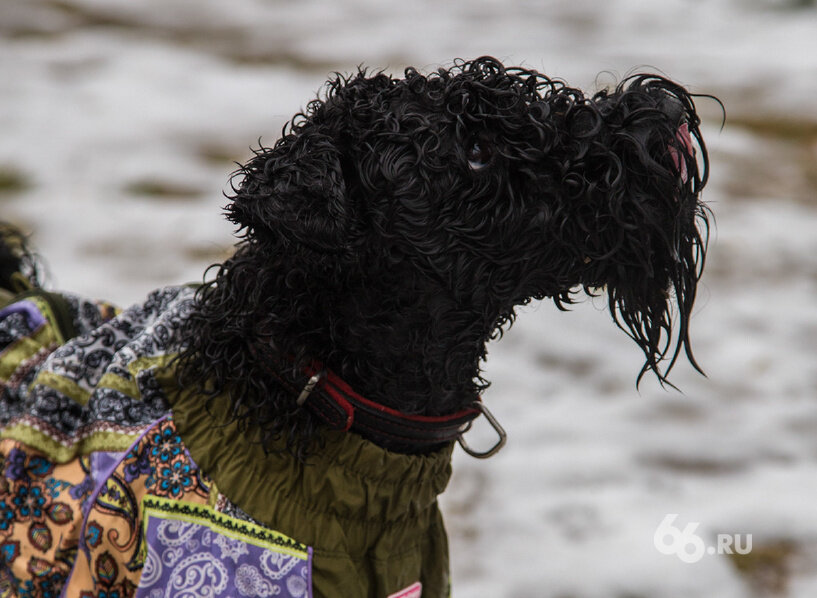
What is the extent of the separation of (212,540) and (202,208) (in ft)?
9.28

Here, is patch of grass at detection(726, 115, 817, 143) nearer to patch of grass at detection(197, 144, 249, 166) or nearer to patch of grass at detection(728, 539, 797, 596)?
patch of grass at detection(197, 144, 249, 166)

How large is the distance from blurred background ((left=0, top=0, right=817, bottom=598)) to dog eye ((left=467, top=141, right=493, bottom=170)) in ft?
1.14

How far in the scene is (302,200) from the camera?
123 centimetres

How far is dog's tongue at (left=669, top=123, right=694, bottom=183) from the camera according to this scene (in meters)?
1.31

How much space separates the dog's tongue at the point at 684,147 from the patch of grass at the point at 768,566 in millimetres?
1385

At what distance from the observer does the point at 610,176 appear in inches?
49.9

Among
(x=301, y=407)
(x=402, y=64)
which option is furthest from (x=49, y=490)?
(x=402, y=64)

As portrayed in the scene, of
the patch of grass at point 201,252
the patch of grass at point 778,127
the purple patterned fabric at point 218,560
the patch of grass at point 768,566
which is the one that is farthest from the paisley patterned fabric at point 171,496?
the patch of grass at point 778,127

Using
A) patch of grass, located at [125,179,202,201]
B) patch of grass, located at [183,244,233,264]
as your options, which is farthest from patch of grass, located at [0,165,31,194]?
patch of grass, located at [183,244,233,264]

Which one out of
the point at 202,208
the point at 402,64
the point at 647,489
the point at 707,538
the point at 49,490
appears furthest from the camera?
the point at 402,64

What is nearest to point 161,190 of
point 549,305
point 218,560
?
point 549,305

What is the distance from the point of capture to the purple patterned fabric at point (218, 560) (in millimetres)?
1354

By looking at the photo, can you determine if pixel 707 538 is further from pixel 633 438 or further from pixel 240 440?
pixel 240 440

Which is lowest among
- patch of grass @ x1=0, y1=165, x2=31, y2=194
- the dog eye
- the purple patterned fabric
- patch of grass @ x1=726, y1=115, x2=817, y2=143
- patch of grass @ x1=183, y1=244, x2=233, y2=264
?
the purple patterned fabric
